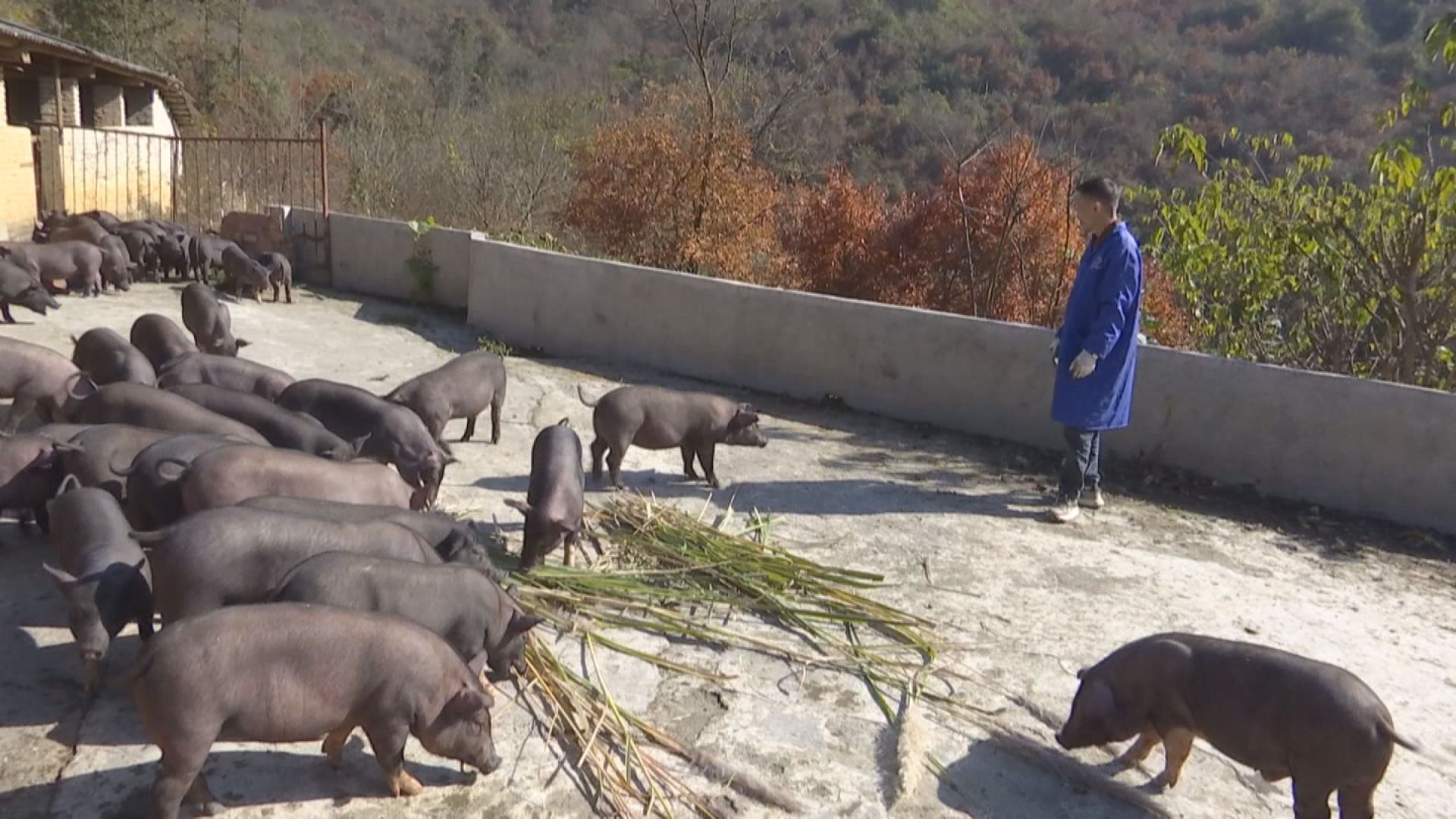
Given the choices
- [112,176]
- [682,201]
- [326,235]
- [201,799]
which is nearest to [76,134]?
[112,176]

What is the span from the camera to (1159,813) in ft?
13.0

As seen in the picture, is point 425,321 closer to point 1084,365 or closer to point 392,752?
point 1084,365

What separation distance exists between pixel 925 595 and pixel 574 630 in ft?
5.92

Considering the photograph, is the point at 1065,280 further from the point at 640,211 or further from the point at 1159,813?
the point at 1159,813

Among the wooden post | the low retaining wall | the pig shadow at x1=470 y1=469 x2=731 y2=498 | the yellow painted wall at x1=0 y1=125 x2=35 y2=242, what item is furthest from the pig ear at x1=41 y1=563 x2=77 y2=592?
the yellow painted wall at x1=0 y1=125 x2=35 y2=242

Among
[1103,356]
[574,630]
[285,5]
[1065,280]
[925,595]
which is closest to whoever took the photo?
[574,630]

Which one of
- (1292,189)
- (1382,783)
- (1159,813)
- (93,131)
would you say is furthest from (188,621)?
(93,131)

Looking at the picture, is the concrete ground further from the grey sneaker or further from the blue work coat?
the blue work coat

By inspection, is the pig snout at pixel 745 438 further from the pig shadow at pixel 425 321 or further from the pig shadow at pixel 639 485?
the pig shadow at pixel 425 321

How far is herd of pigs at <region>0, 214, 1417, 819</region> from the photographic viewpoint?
131 inches

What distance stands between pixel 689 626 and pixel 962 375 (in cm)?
444

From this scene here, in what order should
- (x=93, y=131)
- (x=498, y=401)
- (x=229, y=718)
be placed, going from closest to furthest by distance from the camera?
(x=229, y=718), (x=498, y=401), (x=93, y=131)

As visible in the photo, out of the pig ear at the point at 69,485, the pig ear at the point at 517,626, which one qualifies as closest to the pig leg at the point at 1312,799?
the pig ear at the point at 517,626

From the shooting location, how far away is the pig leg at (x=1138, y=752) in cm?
412
